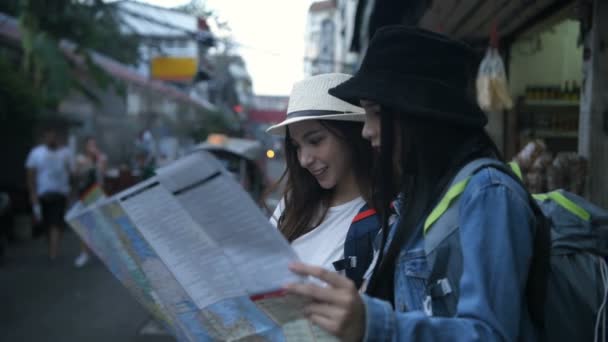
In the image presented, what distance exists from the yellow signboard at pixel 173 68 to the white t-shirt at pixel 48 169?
11417 millimetres

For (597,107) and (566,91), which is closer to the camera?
(597,107)

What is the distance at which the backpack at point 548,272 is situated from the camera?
1195 mm

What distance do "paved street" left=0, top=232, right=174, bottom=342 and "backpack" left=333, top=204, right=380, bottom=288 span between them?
364 centimetres

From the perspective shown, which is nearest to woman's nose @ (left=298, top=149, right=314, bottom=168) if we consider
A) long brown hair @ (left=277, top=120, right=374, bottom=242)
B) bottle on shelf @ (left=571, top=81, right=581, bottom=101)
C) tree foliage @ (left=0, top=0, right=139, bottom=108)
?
long brown hair @ (left=277, top=120, right=374, bottom=242)

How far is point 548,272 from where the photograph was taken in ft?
4.01

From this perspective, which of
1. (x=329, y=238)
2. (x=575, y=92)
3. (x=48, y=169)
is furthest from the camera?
(x=48, y=169)

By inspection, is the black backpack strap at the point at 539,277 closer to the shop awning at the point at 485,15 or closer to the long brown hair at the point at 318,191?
the long brown hair at the point at 318,191

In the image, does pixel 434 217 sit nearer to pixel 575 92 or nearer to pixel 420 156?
pixel 420 156

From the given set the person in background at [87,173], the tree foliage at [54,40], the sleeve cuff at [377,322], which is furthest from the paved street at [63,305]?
the sleeve cuff at [377,322]

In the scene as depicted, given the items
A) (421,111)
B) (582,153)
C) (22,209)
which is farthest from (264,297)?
(22,209)

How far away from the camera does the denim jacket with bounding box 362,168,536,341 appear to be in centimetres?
109

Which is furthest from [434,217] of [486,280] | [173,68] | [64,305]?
[173,68]

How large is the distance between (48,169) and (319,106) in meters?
6.90

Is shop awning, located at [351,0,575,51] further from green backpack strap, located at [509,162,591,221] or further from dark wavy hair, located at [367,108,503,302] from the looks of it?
dark wavy hair, located at [367,108,503,302]
